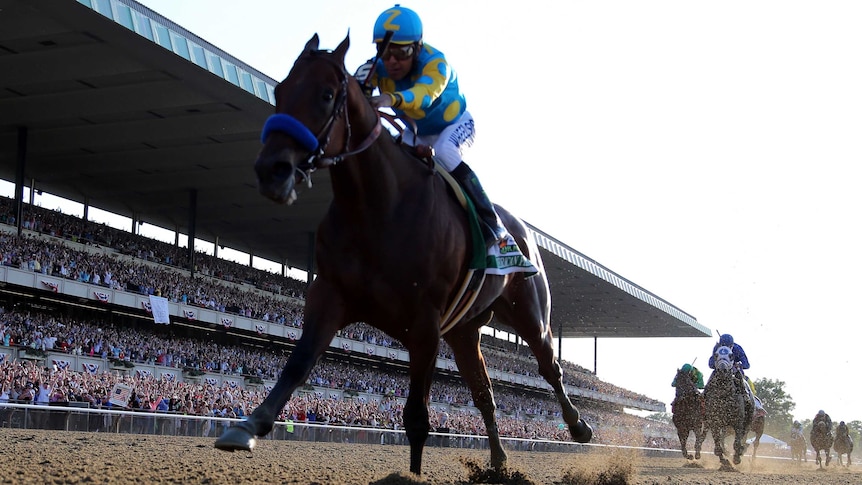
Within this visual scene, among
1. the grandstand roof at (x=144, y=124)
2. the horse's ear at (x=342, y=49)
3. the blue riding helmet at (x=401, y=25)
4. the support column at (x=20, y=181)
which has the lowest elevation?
the horse's ear at (x=342, y=49)

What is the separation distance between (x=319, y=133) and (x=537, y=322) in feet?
11.4

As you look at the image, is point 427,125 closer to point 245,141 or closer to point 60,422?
point 60,422

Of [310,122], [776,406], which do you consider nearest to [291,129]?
[310,122]

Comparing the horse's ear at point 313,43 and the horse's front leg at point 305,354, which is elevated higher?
the horse's ear at point 313,43

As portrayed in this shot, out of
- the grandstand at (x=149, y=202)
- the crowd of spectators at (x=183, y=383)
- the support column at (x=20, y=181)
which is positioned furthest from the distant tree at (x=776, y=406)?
the support column at (x=20, y=181)

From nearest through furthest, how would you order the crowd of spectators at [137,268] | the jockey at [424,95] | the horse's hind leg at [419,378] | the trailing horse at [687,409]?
1. the horse's hind leg at [419,378]
2. the jockey at [424,95]
3. the trailing horse at [687,409]
4. the crowd of spectators at [137,268]

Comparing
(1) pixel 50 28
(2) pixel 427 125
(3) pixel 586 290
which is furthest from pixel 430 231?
(3) pixel 586 290

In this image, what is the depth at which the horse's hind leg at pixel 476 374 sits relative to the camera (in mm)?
7539

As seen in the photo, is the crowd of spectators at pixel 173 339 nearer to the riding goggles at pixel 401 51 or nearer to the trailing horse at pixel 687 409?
the trailing horse at pixel 687 409

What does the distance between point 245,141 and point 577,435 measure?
87.1 feet

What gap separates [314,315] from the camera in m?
5.34

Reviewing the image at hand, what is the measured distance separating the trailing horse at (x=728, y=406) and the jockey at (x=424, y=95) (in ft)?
36.0

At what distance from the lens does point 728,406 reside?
16438 mm

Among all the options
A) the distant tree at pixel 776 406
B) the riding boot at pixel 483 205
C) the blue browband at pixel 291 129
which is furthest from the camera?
the distant tree at pixel 776 406
